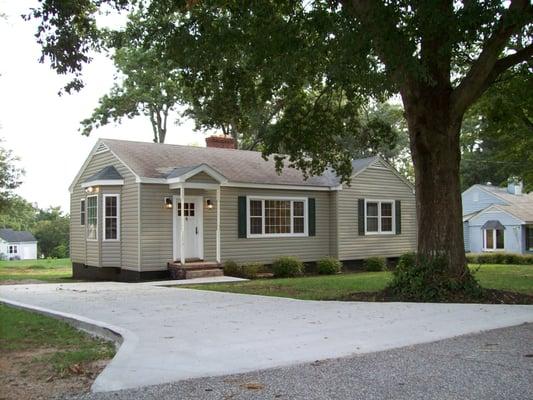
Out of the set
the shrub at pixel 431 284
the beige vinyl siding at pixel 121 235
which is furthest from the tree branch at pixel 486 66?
the beige vinyl siding at pixel 121 235

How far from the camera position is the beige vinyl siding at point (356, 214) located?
70.3ft

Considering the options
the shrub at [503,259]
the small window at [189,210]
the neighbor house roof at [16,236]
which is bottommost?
the shrub at [503,259]

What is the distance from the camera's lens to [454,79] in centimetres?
1666

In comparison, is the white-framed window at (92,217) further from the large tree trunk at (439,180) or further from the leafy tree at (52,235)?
the leafy tree at (52,235)

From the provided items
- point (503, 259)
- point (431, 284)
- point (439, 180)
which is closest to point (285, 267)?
point (431, 284)

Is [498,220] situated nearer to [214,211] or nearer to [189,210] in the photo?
[214,211]

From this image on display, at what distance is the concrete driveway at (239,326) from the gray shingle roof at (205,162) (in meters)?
6.38

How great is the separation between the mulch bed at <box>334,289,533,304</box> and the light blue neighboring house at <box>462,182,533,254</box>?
23.7 meters

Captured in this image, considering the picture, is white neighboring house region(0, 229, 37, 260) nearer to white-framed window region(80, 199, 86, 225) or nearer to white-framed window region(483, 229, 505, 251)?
white-framed window region(483, 229, 505, 251)

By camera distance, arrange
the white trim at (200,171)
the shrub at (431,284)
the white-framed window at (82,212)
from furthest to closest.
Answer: the white-framed window at (82,212) < the white trim at (200,171) < the shrub at (431,284)

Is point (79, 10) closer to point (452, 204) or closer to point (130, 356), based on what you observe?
point (130, 356)

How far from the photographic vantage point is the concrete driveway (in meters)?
5.64

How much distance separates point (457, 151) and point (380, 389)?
7.48 metres

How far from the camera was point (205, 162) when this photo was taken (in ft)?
65.8
